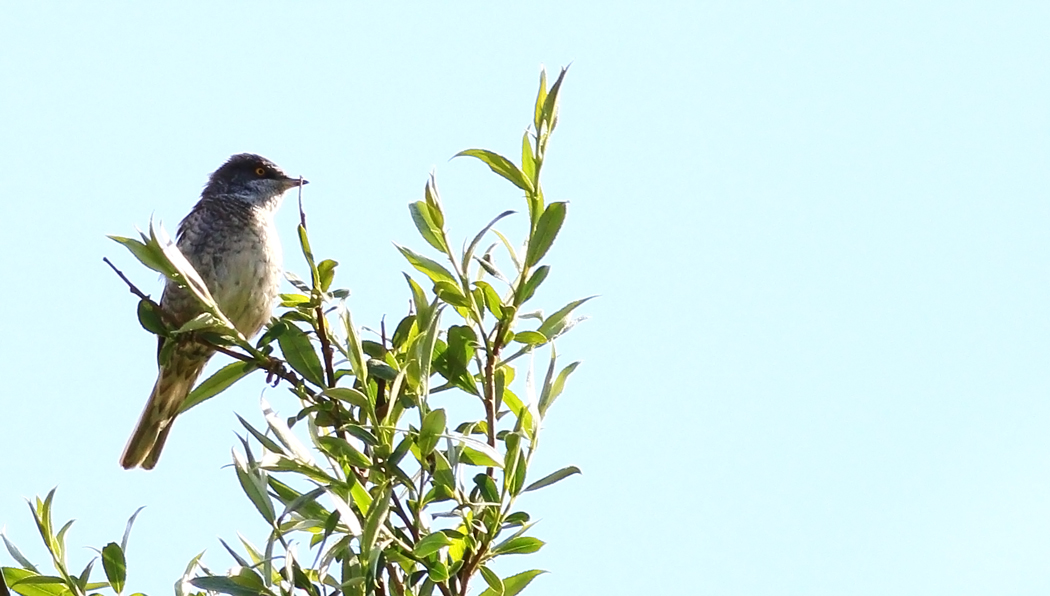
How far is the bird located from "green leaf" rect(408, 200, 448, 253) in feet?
11.9

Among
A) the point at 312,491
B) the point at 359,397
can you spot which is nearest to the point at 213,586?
Answer: the point at 312,491

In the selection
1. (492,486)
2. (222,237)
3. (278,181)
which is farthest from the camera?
(278,181)

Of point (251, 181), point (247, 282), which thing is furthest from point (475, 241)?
point (251, 181)

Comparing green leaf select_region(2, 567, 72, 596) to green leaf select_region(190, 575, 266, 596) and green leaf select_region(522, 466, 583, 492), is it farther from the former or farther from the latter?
green leaf select_region(522, 466, 583, 492)

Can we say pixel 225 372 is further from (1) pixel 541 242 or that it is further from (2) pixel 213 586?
(1) pixel 541 242

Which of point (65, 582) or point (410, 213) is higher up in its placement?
point (410, 213)

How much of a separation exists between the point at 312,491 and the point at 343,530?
4.7 inches

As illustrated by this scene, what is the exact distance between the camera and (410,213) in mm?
2762

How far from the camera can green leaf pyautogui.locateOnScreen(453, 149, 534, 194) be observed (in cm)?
259

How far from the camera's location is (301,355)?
287 centimetres

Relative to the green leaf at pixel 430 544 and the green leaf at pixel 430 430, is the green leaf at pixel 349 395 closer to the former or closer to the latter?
the green leaf at pixel 430 430

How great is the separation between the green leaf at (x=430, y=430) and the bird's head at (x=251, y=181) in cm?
483

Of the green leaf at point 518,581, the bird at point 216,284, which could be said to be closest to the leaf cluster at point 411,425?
the green leaf at point 518,581

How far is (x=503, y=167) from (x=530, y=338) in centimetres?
41
